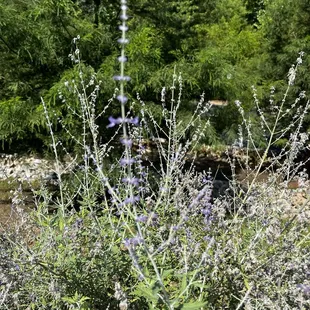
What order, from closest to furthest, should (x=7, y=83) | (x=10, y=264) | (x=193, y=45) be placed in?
(x=10, y=264) → (x=7, y=83) → (x=193, y=45)

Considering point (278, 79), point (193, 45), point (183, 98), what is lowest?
point (278, 79)

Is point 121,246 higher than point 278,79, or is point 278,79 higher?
point 121,246

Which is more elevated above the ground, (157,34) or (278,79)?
(157,34)

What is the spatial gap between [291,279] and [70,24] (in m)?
5.04

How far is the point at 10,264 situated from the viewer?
237cm

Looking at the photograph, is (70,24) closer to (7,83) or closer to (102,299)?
(7,83)


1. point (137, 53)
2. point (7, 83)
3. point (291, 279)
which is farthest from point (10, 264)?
point (7, 83)

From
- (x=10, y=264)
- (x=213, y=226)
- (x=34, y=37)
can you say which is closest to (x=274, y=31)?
(x=34, y=37)

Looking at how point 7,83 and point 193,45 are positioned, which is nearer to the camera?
point 7,83

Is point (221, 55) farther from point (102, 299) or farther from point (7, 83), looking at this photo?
point (102, 299)

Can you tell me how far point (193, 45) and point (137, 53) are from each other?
4.10 feet

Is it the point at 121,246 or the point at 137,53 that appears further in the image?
the point at 137,53

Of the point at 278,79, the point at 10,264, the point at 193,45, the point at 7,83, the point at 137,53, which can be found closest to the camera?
the point at 10,264

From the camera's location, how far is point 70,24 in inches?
255
